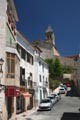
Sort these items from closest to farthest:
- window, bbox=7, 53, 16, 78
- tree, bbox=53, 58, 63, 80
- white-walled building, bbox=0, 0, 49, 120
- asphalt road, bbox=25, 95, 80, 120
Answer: white-walled building, bbox=0, 0, 49, 120 → window, bbox=7, 53, 16, 78 → asphalt road, bbox=25, 95, 80, 120 → tree, bbox=53, 58, 63, 80

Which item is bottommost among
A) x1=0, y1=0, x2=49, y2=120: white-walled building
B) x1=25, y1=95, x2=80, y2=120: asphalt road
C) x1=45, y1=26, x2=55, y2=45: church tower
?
x1=25, y1=95, x2=80, y2=120: asphalt road

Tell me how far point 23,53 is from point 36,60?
9.32 meters

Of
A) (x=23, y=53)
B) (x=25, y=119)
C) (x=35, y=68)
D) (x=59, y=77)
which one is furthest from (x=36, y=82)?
(x=59, y=77)

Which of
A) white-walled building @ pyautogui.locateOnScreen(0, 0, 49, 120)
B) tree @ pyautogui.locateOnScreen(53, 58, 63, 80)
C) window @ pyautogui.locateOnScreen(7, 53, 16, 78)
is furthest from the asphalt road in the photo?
tree @ pyautogui.locateOnScreen(53, 58, 63, 80)

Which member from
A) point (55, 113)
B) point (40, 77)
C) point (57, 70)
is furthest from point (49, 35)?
point (55, 113)

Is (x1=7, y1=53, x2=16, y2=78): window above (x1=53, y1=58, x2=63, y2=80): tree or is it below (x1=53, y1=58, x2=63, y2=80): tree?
below

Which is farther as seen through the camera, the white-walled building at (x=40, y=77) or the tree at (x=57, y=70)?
the tree at (x=57, y=70)

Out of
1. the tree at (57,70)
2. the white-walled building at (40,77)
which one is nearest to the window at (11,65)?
the white-walled building at (40,77)

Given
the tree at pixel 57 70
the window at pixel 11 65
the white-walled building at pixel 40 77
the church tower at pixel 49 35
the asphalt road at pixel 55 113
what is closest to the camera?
the window at pixel 11 65

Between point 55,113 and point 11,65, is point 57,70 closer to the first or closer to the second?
point 55,113

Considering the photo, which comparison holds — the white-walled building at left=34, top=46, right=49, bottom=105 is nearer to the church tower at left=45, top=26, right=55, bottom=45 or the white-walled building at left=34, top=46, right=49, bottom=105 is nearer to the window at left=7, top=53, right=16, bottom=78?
the window at left=7, top=53, right=16, bottom=78

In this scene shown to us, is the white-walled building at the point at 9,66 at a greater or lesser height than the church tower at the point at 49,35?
lesser

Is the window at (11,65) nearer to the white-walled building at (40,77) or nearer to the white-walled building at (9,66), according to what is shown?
the white-walled building at (9,66)

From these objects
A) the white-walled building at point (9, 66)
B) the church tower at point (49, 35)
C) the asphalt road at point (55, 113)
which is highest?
the church tower at point (49, 35)
